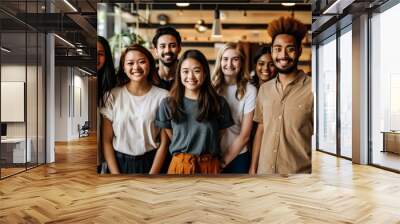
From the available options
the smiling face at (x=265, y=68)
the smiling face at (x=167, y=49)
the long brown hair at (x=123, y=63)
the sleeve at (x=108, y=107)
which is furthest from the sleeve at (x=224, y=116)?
the sleeve at (x=108, y=107)

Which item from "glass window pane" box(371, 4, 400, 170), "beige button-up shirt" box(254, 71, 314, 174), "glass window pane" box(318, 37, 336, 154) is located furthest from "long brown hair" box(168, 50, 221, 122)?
"glass window pane" box(318, 37, 336, 154)

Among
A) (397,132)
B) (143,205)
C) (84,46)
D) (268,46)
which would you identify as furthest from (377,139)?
(84,46)

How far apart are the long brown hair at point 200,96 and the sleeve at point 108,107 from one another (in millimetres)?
886

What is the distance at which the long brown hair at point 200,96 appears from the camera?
593cm

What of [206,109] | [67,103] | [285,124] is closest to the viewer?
[206,109]

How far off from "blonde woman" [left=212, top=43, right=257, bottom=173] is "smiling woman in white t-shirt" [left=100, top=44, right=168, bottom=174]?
0.92m

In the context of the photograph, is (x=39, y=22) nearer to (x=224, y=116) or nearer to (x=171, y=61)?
(x=171, y=61)

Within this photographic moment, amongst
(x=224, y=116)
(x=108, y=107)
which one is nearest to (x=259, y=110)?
(x=224, y=116)

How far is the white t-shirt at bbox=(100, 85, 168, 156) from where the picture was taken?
6000mm

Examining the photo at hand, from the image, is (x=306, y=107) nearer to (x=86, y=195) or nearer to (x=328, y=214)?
(x=328, y=214)

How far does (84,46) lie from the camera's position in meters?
11.1

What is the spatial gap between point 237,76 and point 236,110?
1.67ft

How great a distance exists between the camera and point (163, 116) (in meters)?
5.98

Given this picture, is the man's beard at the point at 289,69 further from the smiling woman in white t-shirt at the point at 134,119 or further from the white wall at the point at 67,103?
the white wall at the point at 67,103
